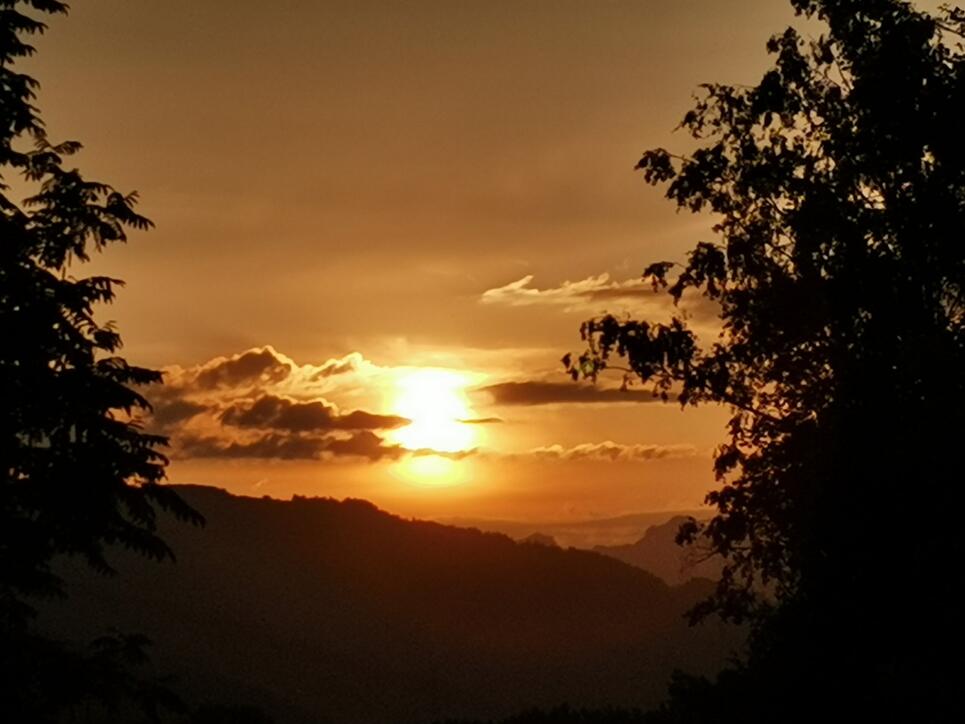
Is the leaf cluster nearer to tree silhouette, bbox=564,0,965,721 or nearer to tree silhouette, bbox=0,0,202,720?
tree silhouette, bbox=0,0,202,720

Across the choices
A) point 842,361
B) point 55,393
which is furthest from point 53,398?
point 842,361

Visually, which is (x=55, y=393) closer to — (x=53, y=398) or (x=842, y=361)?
(x=53, y=398)

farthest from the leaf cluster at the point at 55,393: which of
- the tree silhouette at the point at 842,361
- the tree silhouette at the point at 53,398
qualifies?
the tree silhouette at the point at 842,361

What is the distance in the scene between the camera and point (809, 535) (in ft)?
78.0

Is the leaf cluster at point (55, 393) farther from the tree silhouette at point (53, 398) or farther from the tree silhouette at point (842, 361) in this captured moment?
the tree silhouette at point (842, 361)

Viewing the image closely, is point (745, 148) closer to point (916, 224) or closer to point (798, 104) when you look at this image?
point (798, 104)

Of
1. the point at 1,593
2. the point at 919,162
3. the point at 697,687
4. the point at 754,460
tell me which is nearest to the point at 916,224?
the point at 919,162

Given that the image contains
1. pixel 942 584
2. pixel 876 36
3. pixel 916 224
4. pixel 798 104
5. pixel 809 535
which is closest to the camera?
pixel 942 584

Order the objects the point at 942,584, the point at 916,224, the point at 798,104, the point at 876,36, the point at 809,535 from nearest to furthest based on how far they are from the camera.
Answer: the point at 942,584, the point at 809,535, the point at 916,224, the point at 876,36, the point at 798,104

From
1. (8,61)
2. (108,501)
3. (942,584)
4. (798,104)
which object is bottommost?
(942,584)

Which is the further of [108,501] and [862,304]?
[862,304]

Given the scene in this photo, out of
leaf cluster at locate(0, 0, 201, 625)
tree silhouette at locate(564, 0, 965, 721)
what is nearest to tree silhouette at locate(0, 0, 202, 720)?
leaf cluster at locate(0, 0, 201, 625)

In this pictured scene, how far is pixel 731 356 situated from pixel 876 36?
8721 millimetres

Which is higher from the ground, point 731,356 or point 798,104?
point 798,104
